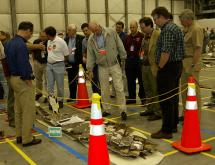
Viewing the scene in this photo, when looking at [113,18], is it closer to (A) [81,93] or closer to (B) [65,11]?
(B) [65,11]

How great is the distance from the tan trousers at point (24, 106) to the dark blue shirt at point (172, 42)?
78.7 inches

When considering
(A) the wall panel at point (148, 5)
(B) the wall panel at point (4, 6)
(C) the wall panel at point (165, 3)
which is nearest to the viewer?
(B) the wall panel at point (4, 6)

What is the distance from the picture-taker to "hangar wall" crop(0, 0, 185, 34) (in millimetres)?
16844

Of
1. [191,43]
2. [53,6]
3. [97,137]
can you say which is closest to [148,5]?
[53,6]

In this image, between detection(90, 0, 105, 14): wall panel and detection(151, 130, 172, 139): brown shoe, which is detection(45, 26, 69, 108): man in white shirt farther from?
detection(90, 0, 105, 14): wall panel

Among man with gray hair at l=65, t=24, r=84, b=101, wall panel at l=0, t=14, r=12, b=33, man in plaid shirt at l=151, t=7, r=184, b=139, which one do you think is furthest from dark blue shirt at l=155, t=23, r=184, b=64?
wall panel at l=0, t=14, r=12, b=33

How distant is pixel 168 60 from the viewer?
439 cm

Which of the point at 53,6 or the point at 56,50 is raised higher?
the point at 53,6

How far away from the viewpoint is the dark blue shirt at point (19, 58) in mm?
4336

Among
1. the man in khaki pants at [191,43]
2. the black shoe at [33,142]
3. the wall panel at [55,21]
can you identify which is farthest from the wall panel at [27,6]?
the man in khaki pants at [191,43]

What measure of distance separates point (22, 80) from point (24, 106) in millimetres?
381

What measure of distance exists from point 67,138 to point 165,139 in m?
1.52

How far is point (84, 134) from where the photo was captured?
195 inches

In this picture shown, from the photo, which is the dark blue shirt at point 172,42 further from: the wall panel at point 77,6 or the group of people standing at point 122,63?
the wall panel at point 77,6
